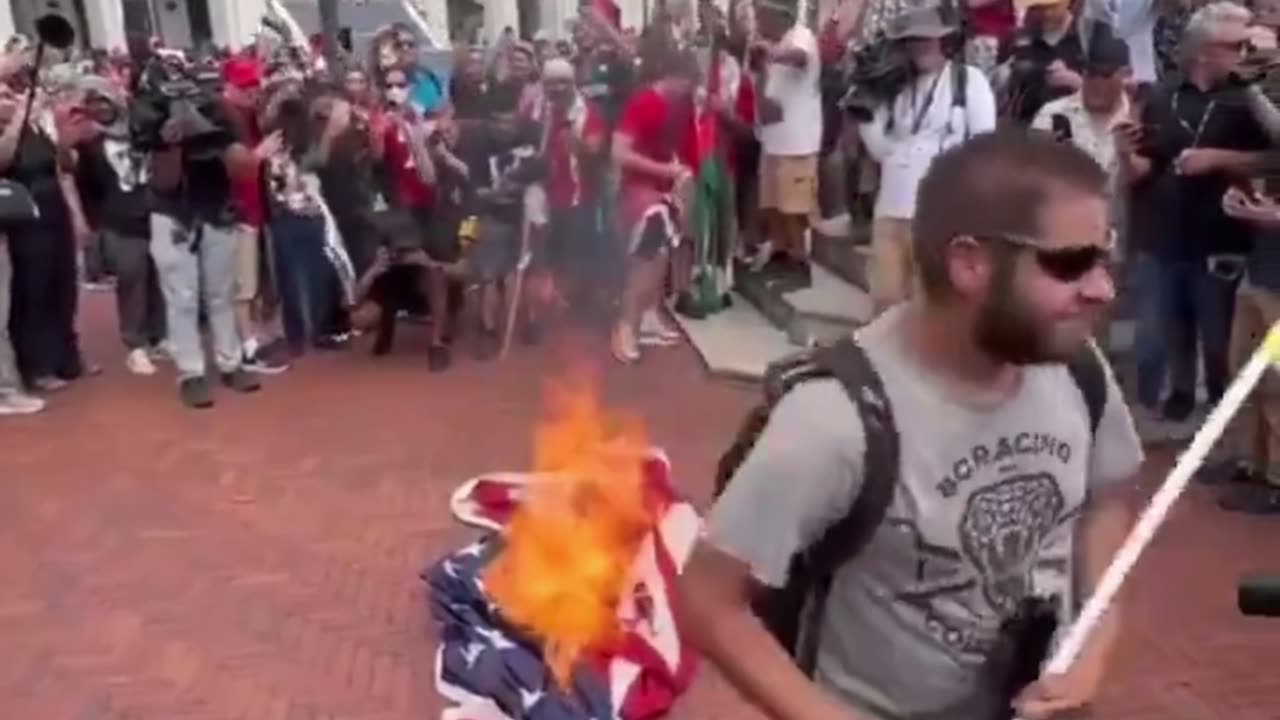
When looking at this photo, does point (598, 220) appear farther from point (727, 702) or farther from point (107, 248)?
point (727, 702)

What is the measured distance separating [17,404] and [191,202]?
159 centimetres

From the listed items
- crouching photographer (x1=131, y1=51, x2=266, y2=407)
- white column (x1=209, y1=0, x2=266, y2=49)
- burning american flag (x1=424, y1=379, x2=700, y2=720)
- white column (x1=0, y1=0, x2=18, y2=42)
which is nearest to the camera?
burning american flag (x1=424, y1=379, x2=700, y2=720)

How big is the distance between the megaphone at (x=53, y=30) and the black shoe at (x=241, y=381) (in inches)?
82.7

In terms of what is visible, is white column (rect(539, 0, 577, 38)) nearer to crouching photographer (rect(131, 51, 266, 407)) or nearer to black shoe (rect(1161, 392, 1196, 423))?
crouching photographer (rect(131, 51, 266, 407))

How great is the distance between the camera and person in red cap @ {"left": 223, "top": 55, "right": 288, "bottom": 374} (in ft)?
28.8

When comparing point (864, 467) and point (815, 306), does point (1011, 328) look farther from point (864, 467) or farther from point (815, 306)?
point (815, 306)

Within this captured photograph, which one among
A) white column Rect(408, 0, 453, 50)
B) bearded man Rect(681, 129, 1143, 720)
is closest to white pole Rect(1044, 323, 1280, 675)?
bearded man Rect(681, 129, 1143, 720)

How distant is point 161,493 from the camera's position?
7102 mm

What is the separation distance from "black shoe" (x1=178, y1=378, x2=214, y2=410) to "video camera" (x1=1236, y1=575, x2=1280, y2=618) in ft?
23.4

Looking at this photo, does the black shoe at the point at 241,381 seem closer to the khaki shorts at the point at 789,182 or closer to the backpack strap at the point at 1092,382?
the khaki shorts at the point at 789,182

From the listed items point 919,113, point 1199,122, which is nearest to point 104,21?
point 919,113

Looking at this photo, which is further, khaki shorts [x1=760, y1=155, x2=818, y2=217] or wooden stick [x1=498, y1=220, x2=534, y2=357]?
wooden stick [x1=498, y1=220, x2=534, y2=357]

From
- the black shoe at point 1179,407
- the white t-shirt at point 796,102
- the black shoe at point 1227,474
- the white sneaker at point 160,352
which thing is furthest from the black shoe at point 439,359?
the black shoe at point 1227,474

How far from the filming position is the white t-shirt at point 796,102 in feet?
30.4
